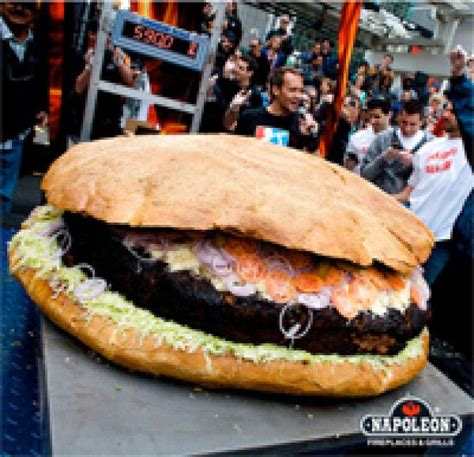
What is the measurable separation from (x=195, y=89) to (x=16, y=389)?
9.77ft

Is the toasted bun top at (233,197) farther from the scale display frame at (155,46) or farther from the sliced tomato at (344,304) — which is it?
the scale display frame at (155,46)

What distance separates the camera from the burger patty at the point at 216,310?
1.88 m

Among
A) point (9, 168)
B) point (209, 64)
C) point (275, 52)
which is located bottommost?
point (9, 168)

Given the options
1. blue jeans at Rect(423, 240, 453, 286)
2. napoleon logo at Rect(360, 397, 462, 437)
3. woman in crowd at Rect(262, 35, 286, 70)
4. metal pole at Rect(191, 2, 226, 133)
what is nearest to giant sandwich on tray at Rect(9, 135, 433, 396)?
napoleon logo at Rect(360, 397, 462, 437)

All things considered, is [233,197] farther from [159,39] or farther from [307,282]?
[159,39]

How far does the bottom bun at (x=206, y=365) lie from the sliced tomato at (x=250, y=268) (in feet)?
1.07

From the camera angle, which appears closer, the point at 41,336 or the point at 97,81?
the point at 41,336

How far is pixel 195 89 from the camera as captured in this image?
4230 mm

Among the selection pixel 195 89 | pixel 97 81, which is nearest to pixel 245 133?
pixel 195 89

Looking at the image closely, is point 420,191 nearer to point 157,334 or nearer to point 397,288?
point 397,288

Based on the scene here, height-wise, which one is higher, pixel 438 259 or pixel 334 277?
pixel 334 277

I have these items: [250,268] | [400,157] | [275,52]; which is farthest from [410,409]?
[275,52]

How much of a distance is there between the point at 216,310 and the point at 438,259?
330cm

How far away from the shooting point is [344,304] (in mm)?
1979
